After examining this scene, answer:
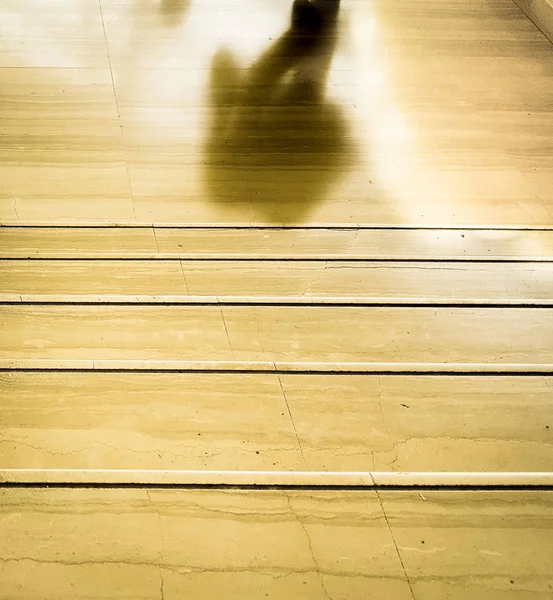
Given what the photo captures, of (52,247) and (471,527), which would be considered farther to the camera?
(52,247)

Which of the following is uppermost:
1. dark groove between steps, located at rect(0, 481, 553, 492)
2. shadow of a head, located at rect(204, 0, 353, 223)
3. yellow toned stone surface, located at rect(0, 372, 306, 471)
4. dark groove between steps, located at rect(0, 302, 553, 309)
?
shadow of a head, located at rect(204, 0, 353, 223)

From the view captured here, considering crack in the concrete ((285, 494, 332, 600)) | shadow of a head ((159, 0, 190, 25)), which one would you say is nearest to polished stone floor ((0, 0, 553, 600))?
crack in the concrete ((285, 494, 332, 600))

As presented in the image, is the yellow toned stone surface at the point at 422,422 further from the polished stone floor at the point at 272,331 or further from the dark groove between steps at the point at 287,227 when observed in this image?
the dark groove between steps at the point at 287,227

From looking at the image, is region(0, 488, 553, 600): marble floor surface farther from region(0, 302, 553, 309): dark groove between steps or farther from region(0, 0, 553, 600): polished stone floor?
region(0, 302, 553, 309): dark groove between steps

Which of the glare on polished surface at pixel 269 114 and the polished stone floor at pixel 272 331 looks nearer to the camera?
the polished stone floor at pixel 272 331

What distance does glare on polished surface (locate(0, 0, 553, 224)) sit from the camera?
1536 mm

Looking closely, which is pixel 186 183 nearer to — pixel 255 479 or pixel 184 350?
pixel 184 350

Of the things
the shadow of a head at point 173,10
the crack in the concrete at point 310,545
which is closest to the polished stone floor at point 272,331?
the crack in the concrete at point 310,545

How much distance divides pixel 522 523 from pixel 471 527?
73 mm

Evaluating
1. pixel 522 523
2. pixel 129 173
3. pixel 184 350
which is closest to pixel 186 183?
pixel 129 173

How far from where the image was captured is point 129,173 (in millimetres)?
1611

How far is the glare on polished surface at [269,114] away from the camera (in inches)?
60.5

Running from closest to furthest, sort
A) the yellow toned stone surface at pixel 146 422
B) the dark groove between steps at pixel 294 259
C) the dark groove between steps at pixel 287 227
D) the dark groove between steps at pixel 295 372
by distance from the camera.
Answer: the yellow toned stone surface at pixel 146 422
the dark groove between steps at pixel 295 372
the dark groove between steps at pixel 294 259
the dark groove between steps at pixel 287 227

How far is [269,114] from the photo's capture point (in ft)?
6.23
